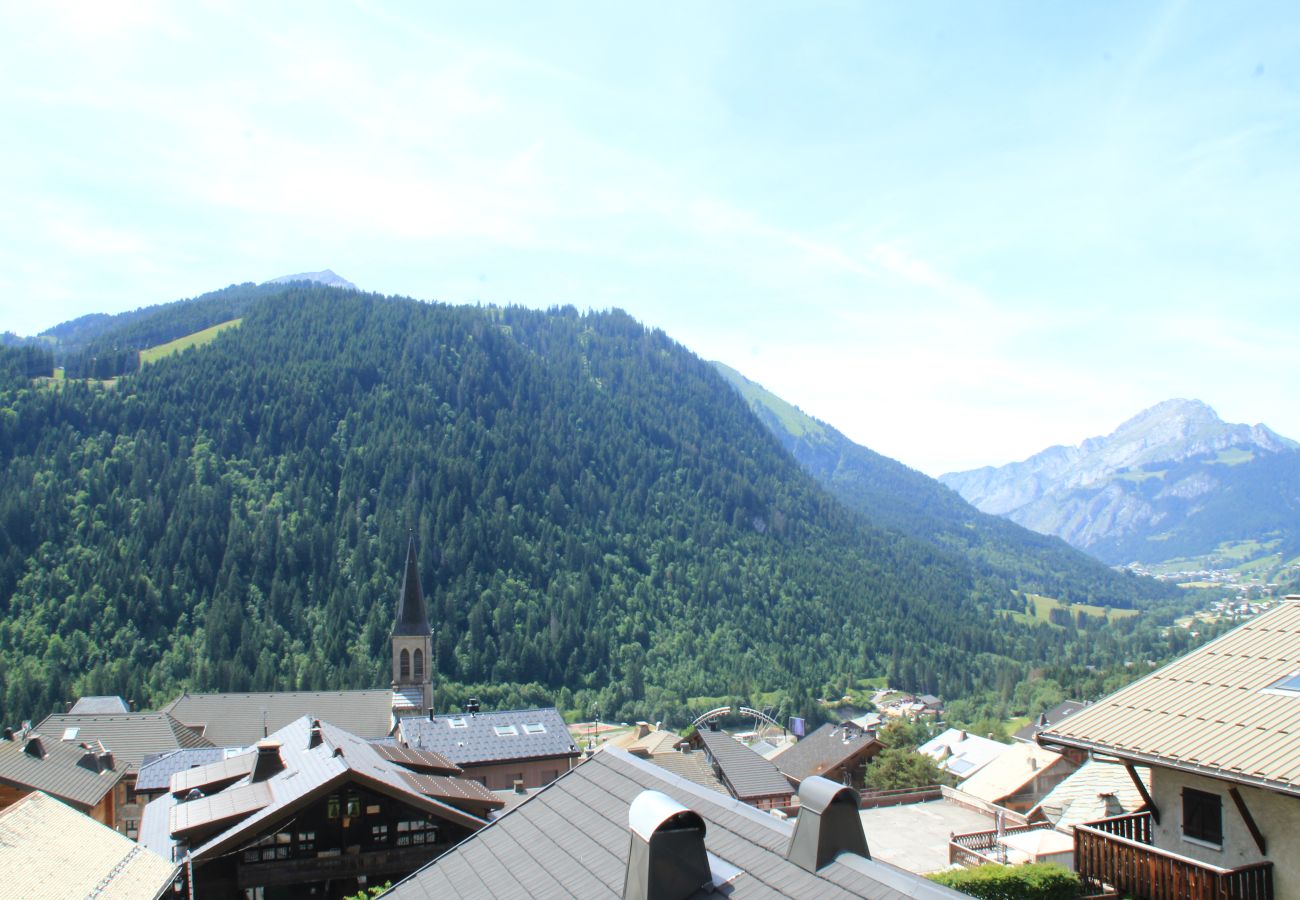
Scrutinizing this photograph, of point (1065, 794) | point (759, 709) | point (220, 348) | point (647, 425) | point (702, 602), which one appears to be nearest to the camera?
point (1065, 794)

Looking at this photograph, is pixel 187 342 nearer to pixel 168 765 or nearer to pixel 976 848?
pixel 168 765

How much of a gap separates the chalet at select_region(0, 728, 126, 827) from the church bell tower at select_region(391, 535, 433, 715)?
24.3 meters

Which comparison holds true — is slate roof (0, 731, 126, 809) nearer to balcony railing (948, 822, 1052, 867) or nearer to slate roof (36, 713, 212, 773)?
slate roof (36, 713, 212, 773)

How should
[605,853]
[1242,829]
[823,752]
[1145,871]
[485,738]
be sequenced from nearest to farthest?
[605,853] < [1242,829] < [1145,871] < [485,738] < [823,752]

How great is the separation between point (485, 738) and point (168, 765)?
16873 mm

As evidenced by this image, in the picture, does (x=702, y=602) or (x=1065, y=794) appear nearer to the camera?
(x=1065, y=794)

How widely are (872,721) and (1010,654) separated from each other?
77037 mm

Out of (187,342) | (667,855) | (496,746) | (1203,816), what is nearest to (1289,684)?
(1203,816)

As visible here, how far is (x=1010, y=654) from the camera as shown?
549 feet

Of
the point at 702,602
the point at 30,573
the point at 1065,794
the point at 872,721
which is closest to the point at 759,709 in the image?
the point at 872,721

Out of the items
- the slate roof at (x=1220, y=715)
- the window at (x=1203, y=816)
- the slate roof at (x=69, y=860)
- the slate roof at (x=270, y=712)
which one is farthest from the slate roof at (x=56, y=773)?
the window at (x=1203, y=816)

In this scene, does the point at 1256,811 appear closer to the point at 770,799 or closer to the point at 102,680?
the point at 770,799

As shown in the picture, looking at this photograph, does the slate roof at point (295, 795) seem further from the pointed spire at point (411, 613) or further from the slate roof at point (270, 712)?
the pointed spire at point (411, 613)

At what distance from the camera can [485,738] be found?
5388 cm
